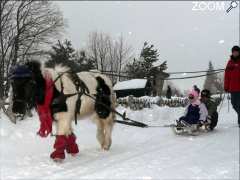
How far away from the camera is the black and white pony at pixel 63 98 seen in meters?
6.12

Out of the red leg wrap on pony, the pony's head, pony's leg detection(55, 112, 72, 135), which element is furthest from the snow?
the pony's head

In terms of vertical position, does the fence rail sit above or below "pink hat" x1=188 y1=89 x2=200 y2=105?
below

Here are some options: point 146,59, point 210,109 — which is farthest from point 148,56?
point 210,109

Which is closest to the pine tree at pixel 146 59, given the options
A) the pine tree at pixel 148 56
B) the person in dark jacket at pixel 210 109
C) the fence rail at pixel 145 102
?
the pine tree at pixel 148 56

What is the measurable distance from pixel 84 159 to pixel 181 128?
3.28 meters

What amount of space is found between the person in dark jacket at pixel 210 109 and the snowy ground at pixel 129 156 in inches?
12.3

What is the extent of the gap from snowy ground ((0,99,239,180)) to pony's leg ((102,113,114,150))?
0.65 feet

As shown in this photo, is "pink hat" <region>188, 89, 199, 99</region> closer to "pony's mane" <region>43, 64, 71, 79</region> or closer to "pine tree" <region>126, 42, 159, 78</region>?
"pony's mane" <region>43, 64, 71, 79</region>

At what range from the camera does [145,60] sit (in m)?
46.2

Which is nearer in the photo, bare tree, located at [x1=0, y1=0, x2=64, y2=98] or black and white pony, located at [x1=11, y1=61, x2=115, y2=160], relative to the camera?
black and white pony, located at [x1=11, y1=61, x2=115, y2=160]

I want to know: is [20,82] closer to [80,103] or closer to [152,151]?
[80,103]

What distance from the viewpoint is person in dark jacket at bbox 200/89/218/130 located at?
1018 cm

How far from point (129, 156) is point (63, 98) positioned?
5.21ft

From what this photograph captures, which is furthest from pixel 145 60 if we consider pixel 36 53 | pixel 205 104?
pixel 205 104
